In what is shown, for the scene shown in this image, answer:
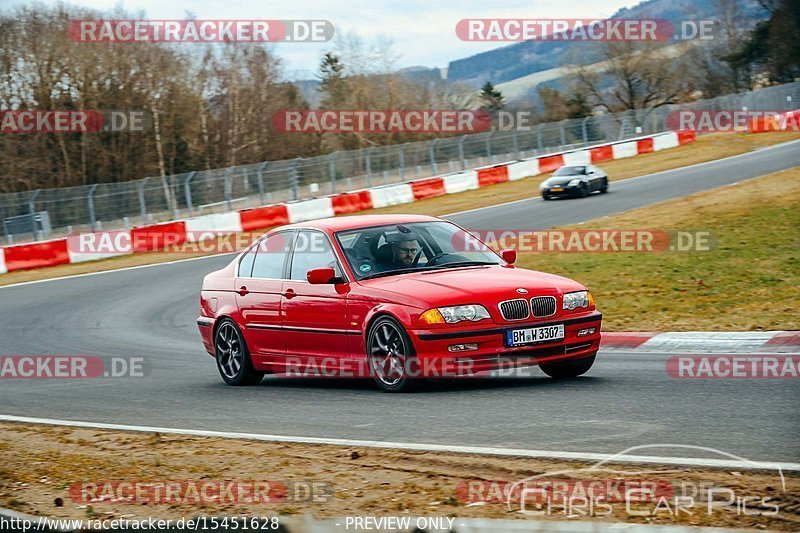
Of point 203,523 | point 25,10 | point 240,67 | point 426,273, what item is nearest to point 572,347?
point 426,273

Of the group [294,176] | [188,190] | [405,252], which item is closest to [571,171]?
[294,176]

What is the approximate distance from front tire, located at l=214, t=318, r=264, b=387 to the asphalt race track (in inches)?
5.8

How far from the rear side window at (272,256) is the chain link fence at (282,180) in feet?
73.0

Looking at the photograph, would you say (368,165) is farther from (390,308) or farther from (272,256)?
(390,308)

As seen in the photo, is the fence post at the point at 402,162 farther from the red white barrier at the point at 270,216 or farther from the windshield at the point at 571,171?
the windshield at the point at 571,171

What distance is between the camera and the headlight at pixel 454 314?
323 inches

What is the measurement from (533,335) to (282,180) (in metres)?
28.5

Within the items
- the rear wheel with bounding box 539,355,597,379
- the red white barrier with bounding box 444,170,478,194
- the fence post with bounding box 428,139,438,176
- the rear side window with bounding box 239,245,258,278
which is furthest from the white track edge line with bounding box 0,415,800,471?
the fence post with bounding box 428,139,438,176

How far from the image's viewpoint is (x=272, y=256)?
10.2m

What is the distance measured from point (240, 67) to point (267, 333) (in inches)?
2276

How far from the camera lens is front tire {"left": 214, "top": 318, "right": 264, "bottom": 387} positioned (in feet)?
34.0

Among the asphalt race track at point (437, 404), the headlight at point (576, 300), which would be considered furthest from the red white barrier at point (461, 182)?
→ the headlight at point (576, 300)

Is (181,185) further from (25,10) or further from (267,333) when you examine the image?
(25,10)

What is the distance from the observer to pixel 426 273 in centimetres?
905
